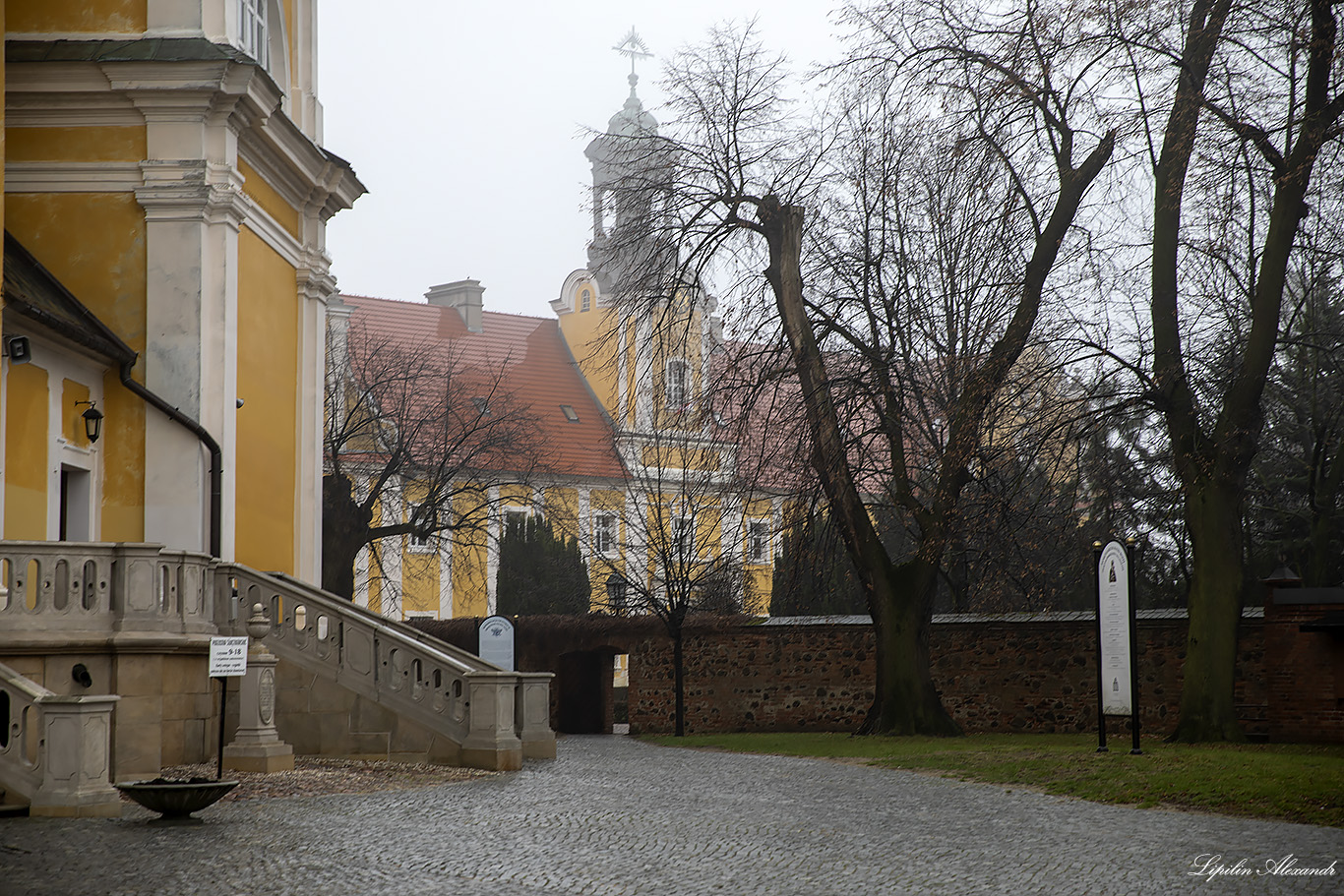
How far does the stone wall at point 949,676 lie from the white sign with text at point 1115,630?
634 centimetres

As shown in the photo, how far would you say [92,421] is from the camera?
1761 cm

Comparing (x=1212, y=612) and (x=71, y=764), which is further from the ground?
(x=1212, y=612)

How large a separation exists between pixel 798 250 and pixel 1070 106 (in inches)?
201

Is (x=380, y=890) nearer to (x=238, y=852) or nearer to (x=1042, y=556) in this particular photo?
(x=238, y=852)

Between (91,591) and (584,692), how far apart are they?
2245cm

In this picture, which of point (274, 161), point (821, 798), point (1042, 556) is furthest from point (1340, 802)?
point (1042, 556)

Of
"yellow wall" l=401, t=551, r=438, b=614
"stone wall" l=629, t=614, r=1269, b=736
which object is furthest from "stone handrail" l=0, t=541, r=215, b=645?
"yellow wall" l=401, t=551, r=438, b=614

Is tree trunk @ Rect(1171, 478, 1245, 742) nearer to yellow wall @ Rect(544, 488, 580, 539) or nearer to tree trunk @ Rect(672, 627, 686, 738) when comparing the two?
tree trunk @ Rect(672, 627, 686, 738)

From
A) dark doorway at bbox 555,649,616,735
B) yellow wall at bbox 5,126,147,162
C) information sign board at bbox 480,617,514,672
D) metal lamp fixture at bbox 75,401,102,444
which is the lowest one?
dark doorway at bbox 555,649,616,735

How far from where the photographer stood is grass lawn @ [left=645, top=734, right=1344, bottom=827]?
13.3 metres

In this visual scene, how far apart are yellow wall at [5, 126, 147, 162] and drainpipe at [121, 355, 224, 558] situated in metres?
2.80

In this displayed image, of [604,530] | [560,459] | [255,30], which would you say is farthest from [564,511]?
[255,30]

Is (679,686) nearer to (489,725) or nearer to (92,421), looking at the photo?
(489,725)

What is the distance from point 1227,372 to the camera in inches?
1048
